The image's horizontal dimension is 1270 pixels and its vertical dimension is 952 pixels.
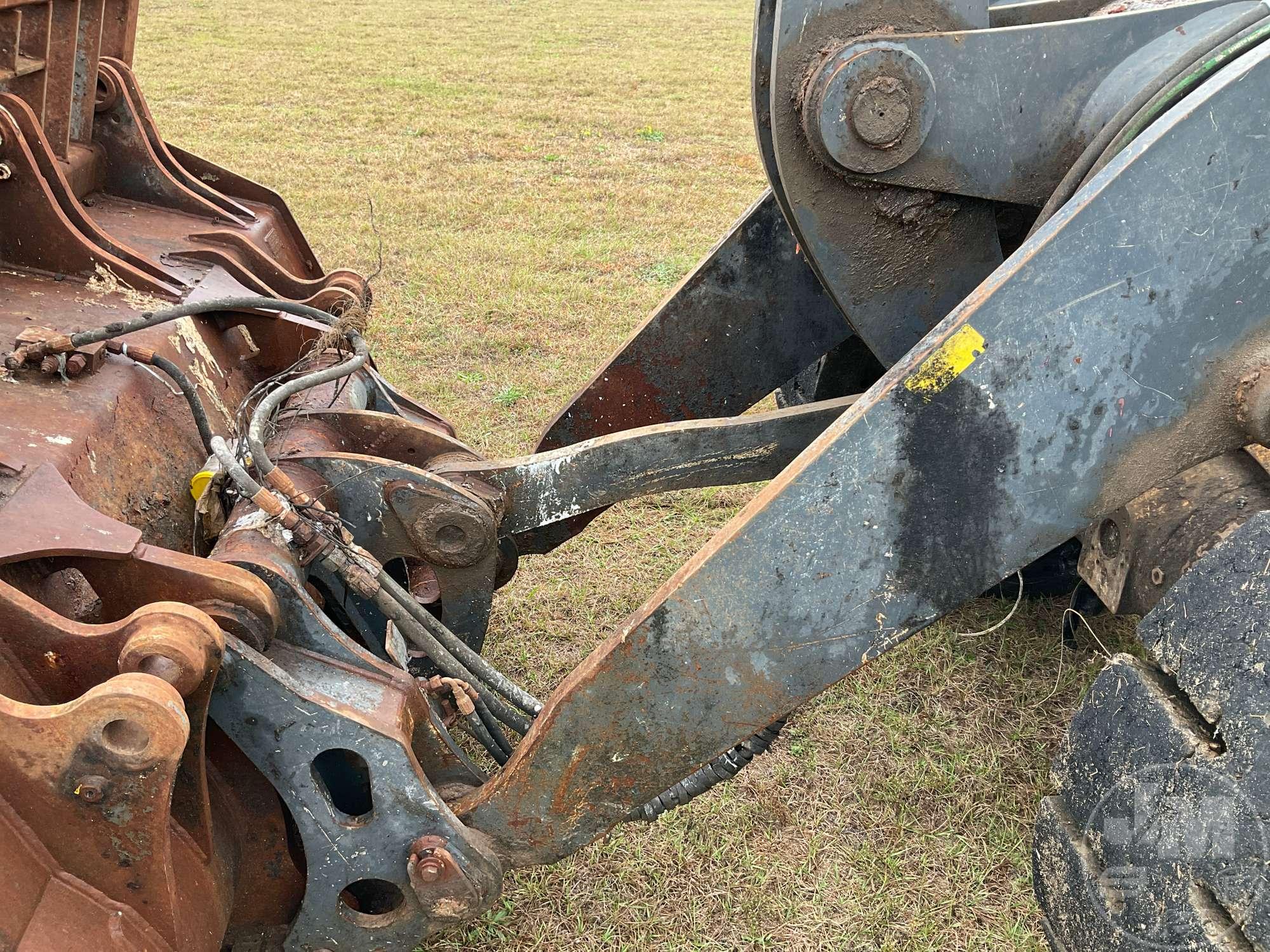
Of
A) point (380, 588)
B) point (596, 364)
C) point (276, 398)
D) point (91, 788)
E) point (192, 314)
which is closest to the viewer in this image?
point (91, 788)

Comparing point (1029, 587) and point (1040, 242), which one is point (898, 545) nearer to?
point (1040, 242)

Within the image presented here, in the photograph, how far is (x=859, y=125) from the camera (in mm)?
2225

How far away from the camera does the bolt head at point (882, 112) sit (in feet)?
7.13

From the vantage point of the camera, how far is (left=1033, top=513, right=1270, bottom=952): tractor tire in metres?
1.58

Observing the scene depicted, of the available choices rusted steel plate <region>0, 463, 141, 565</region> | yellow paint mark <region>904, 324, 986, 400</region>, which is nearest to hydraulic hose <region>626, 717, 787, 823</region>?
yellow paint mark <region>904, 324, 986, 400</region>

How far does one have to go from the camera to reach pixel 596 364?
216 inches

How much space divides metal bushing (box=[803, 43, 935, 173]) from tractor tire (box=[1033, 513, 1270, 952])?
99cm

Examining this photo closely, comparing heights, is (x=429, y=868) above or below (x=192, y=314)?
below

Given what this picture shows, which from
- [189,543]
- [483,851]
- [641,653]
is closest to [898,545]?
[641,653]

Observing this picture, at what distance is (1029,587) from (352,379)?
6.96ft

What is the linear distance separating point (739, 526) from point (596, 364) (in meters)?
3.77

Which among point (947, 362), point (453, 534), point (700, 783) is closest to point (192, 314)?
point (453, 534)

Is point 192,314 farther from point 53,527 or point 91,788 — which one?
point 91,788

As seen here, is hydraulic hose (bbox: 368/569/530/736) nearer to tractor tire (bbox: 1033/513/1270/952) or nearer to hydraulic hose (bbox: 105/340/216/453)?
hydraulic hose (bbox: 105/340/216/453)
